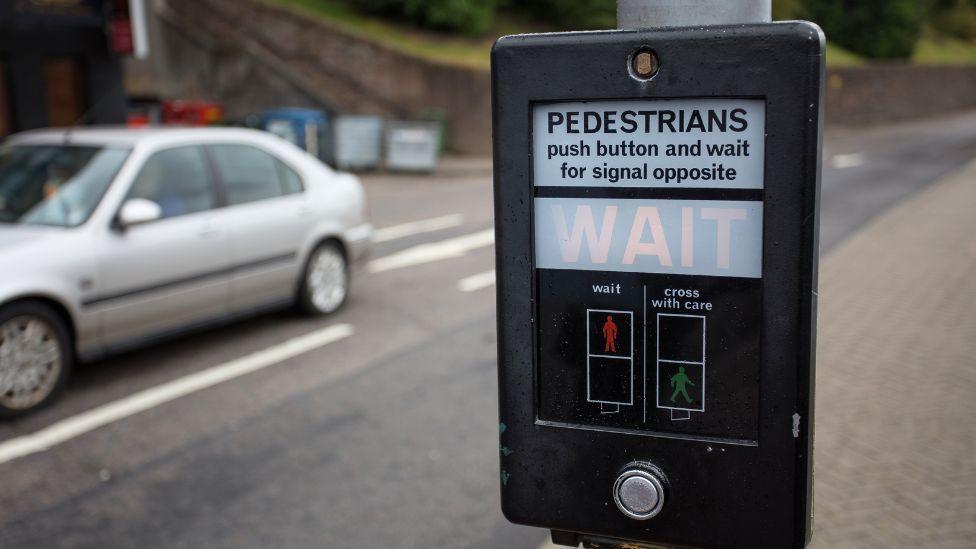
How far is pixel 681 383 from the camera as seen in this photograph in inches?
73.6

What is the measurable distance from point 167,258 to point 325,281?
6.33 feet

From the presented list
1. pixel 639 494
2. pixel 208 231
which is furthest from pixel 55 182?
pixel 639 494

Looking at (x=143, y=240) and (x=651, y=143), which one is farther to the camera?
(x=143, y=240)

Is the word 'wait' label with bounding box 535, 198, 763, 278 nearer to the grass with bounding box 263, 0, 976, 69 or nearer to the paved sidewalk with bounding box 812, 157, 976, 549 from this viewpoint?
the paved sidewalk with bounding box 812, 157, 976, 549

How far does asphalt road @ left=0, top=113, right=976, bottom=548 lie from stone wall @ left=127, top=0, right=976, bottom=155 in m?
17.6

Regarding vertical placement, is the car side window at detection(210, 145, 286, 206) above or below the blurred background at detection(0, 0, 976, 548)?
above

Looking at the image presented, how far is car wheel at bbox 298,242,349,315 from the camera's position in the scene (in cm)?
878

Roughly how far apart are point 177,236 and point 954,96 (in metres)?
45.6

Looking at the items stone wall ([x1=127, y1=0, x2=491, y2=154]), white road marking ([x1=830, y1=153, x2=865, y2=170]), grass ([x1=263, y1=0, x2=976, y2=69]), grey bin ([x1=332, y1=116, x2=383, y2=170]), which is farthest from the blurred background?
grass ([x1=263, y1=0, x2=976, y2=69])

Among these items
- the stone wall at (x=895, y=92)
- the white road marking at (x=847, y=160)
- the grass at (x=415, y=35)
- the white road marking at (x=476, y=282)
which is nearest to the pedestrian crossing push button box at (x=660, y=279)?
the white road marking at (x=476, y=282)

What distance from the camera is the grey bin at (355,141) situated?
23.5 meters

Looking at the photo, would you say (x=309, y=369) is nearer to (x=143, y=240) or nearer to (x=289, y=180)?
(x=143, y=240)

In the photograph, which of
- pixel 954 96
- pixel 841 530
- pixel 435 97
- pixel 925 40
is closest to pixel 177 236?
pixel 841 530

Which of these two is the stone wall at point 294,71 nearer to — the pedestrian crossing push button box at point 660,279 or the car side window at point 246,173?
the car side window at point 246,173
